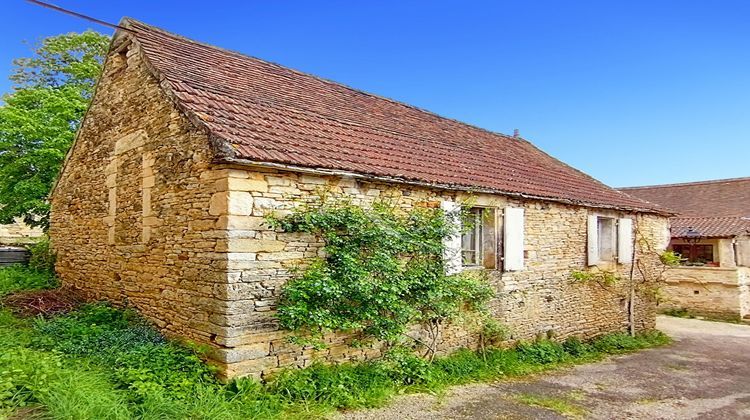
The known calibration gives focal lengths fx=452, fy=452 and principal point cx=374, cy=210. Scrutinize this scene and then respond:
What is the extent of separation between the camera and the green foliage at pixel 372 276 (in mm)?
5938

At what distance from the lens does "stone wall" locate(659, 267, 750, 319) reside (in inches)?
620

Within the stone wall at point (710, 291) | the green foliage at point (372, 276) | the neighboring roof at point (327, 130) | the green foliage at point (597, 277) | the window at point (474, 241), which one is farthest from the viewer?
the stone wall at point (710, 291)

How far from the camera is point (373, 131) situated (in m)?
9.13

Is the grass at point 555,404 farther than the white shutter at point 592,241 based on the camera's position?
No

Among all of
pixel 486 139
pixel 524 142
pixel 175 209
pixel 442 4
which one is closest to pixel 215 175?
pixel 175 209

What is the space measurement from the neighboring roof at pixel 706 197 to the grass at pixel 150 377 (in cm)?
1837

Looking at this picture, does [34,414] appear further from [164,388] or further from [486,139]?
[486,139]

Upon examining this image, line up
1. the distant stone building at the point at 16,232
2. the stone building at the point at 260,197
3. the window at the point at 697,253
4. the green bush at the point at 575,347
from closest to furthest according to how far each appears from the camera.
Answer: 1. the stone building at the point at 260,197
2. the green bush at the point at 575,347
3. the window at the point at 697,253
4. the distant stone building at the point at 16,232

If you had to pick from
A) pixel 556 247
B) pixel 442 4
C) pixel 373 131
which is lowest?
pixel 556 247

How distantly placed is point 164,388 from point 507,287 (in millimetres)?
6349

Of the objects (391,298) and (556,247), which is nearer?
(391,298)

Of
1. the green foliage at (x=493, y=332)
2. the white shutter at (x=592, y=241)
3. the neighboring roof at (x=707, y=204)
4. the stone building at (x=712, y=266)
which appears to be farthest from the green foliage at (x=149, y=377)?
the neighboring roof at (x=707, y=204)

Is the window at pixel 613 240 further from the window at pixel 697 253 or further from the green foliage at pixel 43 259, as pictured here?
the green foliage at pixel 43 259

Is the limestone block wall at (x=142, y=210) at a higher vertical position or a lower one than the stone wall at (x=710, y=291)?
higher
